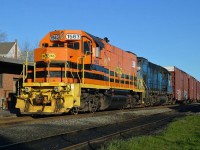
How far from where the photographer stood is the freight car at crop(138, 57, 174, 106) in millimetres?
27006

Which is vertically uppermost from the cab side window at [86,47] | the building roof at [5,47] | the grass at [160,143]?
the building roof at [5,47]

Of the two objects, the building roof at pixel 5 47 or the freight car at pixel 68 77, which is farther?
the building roof at pixel 5 47

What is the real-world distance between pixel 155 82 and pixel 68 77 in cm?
1671

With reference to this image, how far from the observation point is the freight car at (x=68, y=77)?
1432 cm

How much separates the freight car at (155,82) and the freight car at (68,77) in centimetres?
807

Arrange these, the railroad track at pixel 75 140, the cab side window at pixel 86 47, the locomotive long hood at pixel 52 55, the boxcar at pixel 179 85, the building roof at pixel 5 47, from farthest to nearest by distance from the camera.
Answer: the building roof at pixel 5 47 < the boxcar at pixel 179 85 < the cab side window at pixel 86 47 < the locomotive long hood at pixel 52 55 < the railroad track at pixel 75 140

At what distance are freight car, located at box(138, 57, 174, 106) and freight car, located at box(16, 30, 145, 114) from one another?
8.07m

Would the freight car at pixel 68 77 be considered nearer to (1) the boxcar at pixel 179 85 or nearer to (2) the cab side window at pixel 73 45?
(2) the cab side window at pixel 73 45

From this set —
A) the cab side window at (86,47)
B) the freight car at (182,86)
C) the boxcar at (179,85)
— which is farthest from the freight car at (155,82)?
the cab side window at (86,47)

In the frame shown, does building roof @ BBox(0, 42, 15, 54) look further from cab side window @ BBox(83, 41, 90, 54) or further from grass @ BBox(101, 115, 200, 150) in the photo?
grass @ BBox(101, 115, 200, 150)

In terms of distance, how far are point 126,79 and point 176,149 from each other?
14.4 m

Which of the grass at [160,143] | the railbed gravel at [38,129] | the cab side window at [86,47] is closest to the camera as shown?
the grass at [160,143]

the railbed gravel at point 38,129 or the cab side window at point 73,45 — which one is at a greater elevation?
the cab side window at point 73,45

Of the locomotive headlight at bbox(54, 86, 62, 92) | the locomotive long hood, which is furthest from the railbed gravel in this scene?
the locomotive long hood
